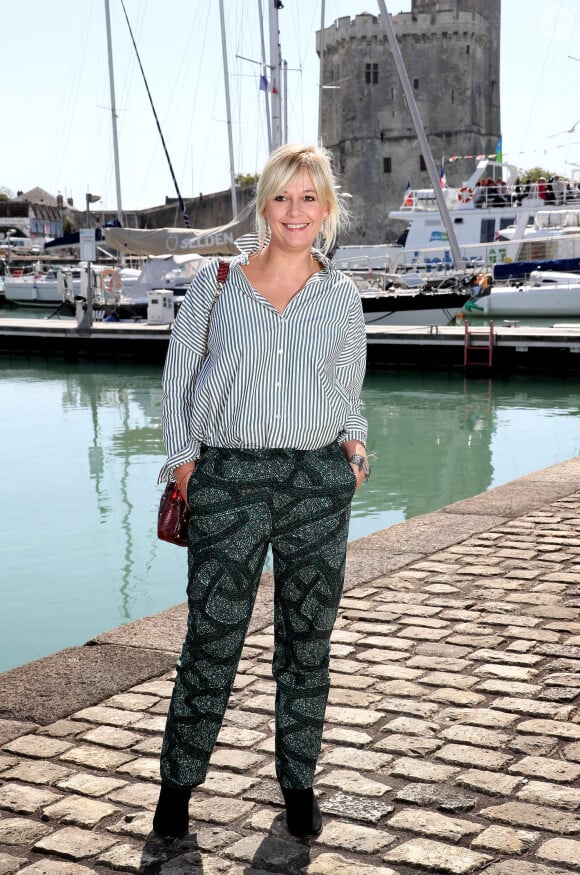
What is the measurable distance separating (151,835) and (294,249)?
55.9 inches

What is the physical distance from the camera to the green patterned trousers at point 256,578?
2.52 meters

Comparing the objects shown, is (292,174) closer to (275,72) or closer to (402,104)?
(275,72)

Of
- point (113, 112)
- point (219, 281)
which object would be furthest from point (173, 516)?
point (113, 112)

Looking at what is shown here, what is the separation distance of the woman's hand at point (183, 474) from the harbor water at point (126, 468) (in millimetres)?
→ 612

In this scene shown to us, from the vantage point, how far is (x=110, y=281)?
30.3 m

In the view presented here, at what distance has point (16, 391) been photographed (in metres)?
18.4

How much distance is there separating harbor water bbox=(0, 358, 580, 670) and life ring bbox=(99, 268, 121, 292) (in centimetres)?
869

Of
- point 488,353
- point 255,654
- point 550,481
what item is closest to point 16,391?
point 488,353

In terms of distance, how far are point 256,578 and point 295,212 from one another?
0.84 metres

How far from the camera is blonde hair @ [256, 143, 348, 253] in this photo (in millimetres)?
2576

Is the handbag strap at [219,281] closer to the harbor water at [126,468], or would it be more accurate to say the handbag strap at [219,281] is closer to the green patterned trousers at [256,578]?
the green patterned trousers at [256,578]

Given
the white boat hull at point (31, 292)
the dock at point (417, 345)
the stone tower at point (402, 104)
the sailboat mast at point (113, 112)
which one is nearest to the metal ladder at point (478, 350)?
the dock at point (417, 345)

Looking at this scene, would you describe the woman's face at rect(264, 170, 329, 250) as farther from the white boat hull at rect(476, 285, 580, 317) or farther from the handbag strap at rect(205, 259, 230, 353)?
the white boat hull at rect(476, 285, 580, 317)

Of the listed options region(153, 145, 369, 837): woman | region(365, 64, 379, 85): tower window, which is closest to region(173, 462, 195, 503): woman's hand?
region(153, 145, 369, 837): woman
